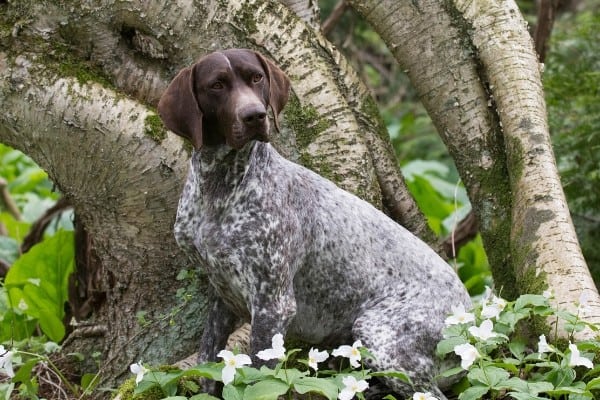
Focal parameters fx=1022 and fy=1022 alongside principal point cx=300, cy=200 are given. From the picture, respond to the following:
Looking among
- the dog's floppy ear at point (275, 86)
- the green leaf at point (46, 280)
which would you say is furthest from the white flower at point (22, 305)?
the dog's floppy ear at point (275, 86)

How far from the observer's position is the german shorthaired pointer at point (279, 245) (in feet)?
12.7

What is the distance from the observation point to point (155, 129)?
→ 490cm

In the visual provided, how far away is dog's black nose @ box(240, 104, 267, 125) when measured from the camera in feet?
12.2

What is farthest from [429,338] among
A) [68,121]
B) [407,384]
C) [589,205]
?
[589,205]

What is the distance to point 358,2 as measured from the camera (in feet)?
18.9

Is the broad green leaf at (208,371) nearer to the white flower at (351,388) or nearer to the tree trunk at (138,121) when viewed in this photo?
the white flower at (351,388)

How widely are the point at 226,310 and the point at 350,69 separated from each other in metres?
1.61

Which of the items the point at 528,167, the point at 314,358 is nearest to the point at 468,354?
the point at 314,358

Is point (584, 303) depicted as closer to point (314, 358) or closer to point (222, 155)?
point (314, 358)

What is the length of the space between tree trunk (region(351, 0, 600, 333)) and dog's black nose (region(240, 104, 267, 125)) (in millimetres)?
1824

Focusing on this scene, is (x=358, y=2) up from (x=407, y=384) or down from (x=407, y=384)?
up

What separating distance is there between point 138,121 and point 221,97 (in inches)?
46.2

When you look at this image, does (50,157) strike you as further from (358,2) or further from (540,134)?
(540,134)

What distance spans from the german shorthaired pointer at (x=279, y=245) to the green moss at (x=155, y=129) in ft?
2.36
